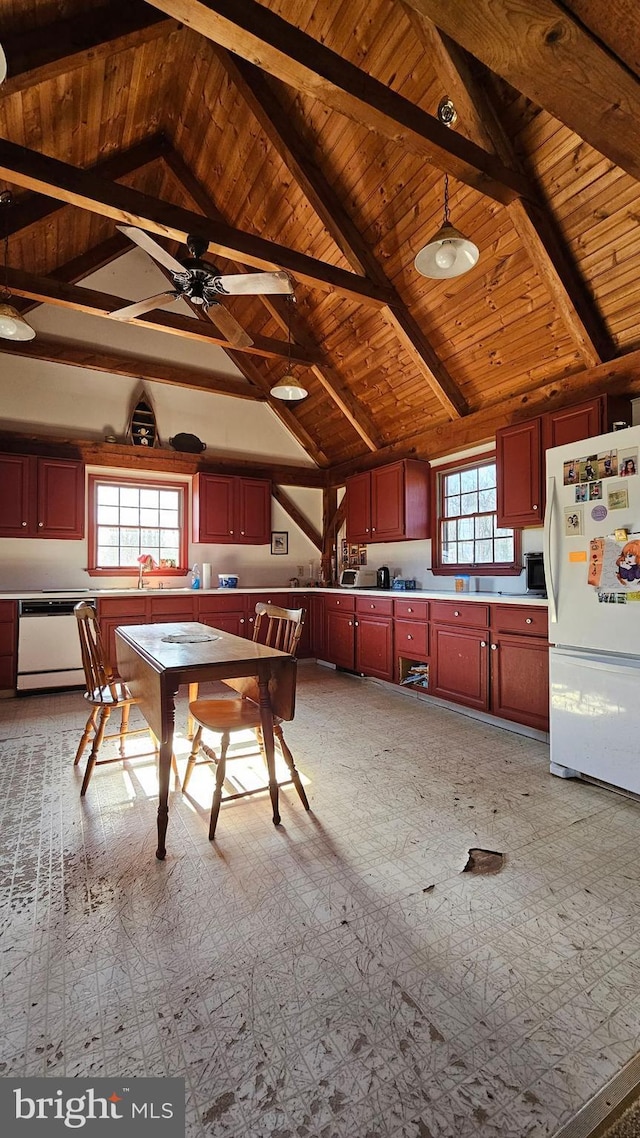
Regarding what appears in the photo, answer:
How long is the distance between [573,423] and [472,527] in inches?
61.6


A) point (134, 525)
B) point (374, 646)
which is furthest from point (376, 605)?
point (134, 525)

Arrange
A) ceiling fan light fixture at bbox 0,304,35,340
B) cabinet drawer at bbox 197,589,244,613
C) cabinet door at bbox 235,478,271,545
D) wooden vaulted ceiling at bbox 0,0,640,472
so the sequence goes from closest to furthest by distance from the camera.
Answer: wooden vaulted ceiling at bbox 0,0,640,472, ceiling fan light fixture at bbox 0,304,35,340, cabinet drawer at bbox 197,589,244,613, cabinet door at bbox 235,478,271,545

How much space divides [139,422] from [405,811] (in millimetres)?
5192

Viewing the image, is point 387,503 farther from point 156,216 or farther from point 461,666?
point 156,216

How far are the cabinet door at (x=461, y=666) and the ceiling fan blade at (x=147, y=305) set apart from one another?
344 cm

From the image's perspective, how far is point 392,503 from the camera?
5523mm

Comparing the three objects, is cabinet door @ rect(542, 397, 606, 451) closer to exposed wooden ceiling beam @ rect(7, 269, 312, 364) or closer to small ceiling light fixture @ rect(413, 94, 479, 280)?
small ceiling light fixture @ rect(413, 94, 479, 280)

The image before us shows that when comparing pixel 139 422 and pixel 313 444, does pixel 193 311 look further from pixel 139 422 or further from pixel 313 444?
pixel 313 444

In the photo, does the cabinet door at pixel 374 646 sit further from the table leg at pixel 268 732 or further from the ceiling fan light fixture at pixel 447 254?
the ceiling fan light fixture at pixel 447 254

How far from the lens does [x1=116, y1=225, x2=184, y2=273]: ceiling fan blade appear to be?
287cm

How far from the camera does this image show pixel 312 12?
2.98m

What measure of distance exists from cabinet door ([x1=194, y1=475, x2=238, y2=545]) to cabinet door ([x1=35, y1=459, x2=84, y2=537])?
1.32 m

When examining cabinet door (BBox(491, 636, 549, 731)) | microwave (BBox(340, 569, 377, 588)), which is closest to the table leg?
cabinet door (BBox(491, 636, 549, 731))

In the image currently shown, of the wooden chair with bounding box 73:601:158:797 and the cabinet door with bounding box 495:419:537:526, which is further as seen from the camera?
the cabinet door with bounding box 495:419:537:526
